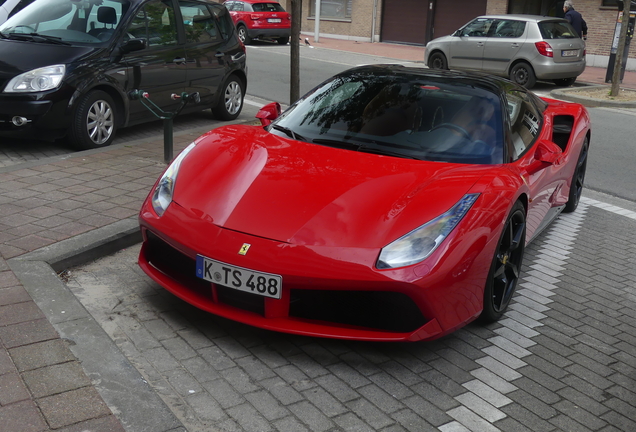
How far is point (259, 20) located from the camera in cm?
2548

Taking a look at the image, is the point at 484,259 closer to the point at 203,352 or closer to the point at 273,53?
the point at 203,352

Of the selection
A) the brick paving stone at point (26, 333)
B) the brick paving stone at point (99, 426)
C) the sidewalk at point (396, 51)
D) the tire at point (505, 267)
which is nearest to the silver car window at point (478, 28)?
the sidewalk at point (396, 51)

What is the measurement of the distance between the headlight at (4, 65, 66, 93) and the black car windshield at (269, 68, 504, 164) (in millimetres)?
3313

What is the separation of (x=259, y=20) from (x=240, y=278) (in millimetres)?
23280

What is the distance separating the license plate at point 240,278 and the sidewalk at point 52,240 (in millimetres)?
715

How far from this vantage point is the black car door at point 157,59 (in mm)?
8078

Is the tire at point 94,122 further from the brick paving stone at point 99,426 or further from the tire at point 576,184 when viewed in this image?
the brick paving stone at point 99,426

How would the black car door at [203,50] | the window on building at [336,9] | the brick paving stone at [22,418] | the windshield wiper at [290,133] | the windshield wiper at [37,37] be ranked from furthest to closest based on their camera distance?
1. the window on building at [336,9]
2. the black car door at [203,50]
3. the windshield wiper at [37,37]
4. the windshield wiper at [290,133]
5. the brick paving stone at [22,418]

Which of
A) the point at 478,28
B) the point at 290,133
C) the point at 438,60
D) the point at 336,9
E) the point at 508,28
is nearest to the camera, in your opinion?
the point at 290,133

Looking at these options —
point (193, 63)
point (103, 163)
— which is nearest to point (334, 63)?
point (193, 63)

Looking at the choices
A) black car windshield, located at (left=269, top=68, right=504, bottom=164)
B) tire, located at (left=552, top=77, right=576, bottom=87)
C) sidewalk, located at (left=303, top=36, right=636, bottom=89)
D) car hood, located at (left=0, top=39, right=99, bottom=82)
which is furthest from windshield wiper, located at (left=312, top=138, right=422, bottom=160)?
sidewalk, located at (left=303, top=36, right=636, bottom=89)

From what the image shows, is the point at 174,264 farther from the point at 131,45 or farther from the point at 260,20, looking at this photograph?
the point at 260,20

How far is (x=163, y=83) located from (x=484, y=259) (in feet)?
18.9

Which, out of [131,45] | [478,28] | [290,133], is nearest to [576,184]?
[290,133]
